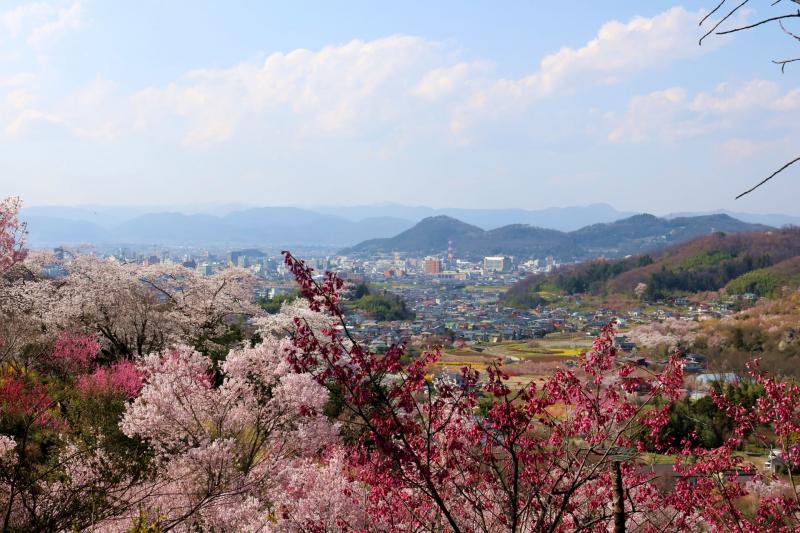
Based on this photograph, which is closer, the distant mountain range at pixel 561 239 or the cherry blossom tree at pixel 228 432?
the cherry blossom tree at pixel 228 432

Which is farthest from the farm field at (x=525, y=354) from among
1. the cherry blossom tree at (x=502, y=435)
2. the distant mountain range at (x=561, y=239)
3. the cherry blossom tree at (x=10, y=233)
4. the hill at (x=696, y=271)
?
the distant mountain range at (x=561, y=239)

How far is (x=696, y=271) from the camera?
7356cm

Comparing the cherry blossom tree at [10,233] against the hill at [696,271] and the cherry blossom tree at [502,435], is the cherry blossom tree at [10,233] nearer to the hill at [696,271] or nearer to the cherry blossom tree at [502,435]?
the cherry blossom tree at [502,435]

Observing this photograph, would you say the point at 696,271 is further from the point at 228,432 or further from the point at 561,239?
the point at 561,239

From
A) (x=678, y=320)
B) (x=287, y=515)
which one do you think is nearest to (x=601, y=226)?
(x=678, y=320)

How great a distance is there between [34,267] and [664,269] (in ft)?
232

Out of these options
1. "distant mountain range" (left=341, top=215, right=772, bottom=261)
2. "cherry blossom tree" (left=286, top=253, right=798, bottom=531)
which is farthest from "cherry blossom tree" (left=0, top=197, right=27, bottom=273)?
"distant mountain range" (left=341, top=215, right=772, bottom=261)

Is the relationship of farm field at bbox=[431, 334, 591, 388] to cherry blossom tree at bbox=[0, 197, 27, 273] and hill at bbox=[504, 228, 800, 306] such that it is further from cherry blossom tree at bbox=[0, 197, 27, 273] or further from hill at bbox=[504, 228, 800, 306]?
cherry blossom tree at bbox=[0, 197, 27, 273]

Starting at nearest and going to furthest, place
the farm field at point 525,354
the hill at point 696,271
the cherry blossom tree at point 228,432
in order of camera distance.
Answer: the cherry blossom tree at point 228,432, the farm field at point 525,354, the hill at point 696,271

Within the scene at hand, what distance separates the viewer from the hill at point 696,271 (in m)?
66.9

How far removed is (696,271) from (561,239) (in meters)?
98.1

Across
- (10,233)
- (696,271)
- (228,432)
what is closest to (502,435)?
(228,432)

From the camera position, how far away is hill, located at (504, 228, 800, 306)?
66.9 meters

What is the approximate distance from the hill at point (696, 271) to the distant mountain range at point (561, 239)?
2485 inches
